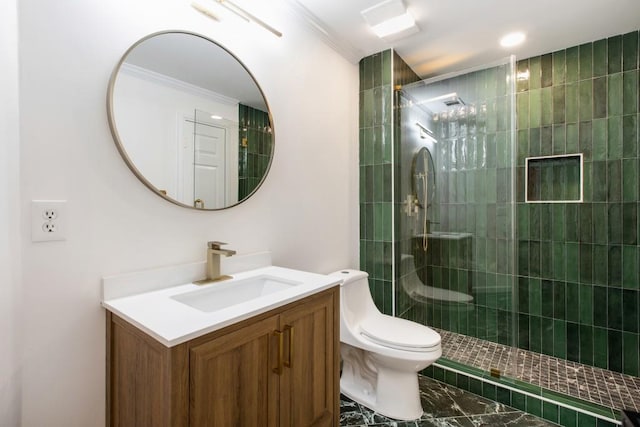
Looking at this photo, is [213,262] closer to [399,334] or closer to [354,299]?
[354,299]

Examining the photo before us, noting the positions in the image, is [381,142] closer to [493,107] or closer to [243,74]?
[493,107]

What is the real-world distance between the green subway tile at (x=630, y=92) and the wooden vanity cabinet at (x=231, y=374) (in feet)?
8.34

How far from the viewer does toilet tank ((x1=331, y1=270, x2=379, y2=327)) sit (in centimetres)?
189

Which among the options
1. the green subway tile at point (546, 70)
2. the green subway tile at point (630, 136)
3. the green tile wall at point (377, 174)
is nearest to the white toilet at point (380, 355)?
the green tile wall at point (377, 174)

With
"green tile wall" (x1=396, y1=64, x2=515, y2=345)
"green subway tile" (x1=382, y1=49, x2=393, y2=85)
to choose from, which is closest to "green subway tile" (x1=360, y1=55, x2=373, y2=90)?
"green subway tile" (x1=382, y1=49, x2=393, y2=85)

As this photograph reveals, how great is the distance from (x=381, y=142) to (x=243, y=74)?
120 centimetres

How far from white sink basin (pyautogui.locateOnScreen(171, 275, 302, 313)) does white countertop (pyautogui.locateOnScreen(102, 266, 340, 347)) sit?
0.03m

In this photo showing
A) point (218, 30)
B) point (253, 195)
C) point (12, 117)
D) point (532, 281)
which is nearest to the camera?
point (12, 117)

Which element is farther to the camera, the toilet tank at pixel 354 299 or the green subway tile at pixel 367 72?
the green subway tile at pixel 367 72

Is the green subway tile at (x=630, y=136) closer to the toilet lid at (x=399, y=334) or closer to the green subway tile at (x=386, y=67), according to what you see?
the green subway tile at (x=386, y=67)

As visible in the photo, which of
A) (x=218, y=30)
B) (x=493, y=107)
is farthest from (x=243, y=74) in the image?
(x=493, y=107)

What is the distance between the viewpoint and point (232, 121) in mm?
1464

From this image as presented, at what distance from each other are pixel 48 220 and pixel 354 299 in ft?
5.40

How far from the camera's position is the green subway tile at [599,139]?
218cm
